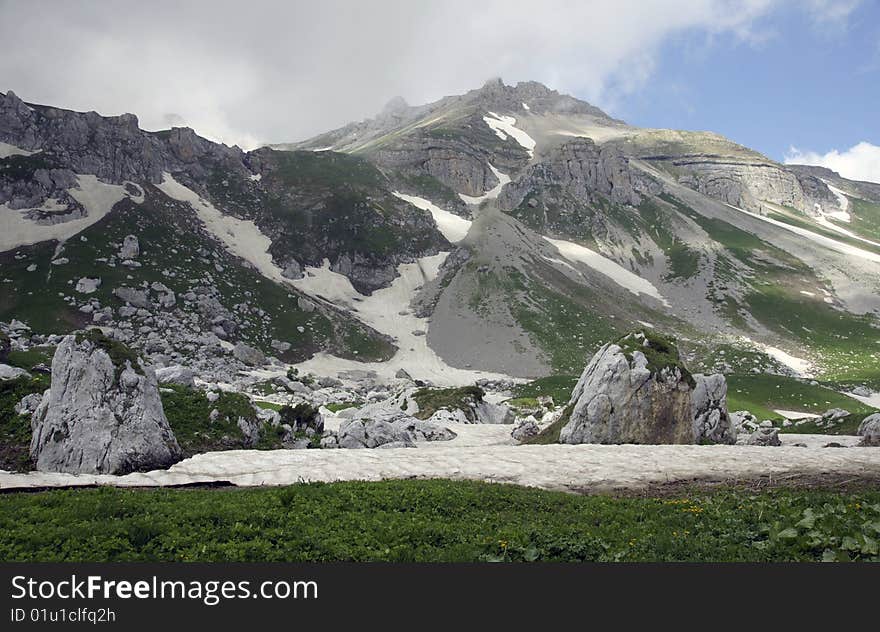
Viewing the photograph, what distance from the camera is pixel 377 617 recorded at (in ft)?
31.0

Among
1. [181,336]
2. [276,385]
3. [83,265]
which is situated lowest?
[276,385]

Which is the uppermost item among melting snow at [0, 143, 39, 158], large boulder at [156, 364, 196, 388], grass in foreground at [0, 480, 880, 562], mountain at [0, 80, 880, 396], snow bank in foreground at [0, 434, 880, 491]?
melting snow at [0, 143, 39, 158]

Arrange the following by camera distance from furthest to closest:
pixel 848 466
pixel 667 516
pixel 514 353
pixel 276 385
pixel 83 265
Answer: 1. pixel 514 353
2. pixel 83 265
3. pixel 276 385
4. pixel 848 466
5. pixel 667 516

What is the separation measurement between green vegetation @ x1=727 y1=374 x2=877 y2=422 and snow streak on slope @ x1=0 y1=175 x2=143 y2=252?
163703 mm

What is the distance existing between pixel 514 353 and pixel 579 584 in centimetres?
14075

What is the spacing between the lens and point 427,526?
14742 mm

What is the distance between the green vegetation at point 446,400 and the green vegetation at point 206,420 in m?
25.3

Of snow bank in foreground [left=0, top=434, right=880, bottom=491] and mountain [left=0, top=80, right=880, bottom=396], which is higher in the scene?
mountain [left=0, top=80, right=880, bottom=396]

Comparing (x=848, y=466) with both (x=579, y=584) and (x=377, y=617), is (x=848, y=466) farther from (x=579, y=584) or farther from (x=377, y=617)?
(x=377, y=617)

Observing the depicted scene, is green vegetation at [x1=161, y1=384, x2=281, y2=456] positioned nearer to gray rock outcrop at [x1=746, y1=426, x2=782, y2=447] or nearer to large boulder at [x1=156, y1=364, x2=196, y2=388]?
large boulder at [x1=156, y1=364, x2=196, y2=388]

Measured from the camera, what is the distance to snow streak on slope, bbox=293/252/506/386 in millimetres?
134000

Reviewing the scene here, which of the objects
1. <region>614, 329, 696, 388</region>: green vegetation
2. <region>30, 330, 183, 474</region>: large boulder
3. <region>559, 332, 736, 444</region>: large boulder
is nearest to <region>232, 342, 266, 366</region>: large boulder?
<region>30, 330, 183, 474</region>: large boulder

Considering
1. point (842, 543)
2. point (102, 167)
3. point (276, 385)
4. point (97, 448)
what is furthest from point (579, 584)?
point (102, 167)

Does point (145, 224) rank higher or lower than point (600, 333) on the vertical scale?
higher
